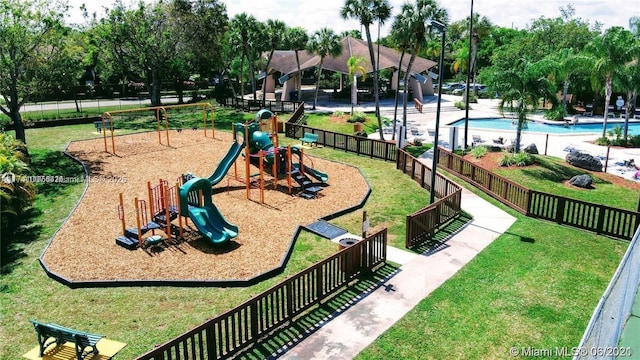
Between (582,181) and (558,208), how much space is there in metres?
5.53

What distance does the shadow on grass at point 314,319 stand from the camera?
32.5ft

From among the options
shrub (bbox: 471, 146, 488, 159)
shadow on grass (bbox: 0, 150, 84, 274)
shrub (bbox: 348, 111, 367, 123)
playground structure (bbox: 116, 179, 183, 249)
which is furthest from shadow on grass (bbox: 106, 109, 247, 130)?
playground structure (bbox: 116, 179, 183, 249)

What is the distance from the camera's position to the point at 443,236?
1579cm

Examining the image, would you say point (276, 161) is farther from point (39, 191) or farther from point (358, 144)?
point (39, 191)

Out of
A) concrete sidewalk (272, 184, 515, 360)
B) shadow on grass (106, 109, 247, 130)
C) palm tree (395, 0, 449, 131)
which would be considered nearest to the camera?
concrete sidewalk (272, 184, 515, 360)

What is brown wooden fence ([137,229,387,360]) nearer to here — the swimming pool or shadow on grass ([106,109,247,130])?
shadow on grass ([106,109,247,130])

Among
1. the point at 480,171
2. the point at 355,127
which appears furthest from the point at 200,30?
the point at 480,171

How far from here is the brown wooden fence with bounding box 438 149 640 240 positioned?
15641 millimetres

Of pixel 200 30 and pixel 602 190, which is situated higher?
pixel 200 30

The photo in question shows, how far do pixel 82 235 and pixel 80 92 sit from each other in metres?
45.4

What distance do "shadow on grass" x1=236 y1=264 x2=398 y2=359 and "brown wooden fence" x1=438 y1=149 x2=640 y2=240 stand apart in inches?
275

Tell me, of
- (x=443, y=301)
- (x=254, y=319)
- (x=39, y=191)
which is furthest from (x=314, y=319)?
(x=39, y=191)

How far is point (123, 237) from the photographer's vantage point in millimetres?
14922

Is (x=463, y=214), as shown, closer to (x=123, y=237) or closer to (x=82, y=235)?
(x=123, y=237)
